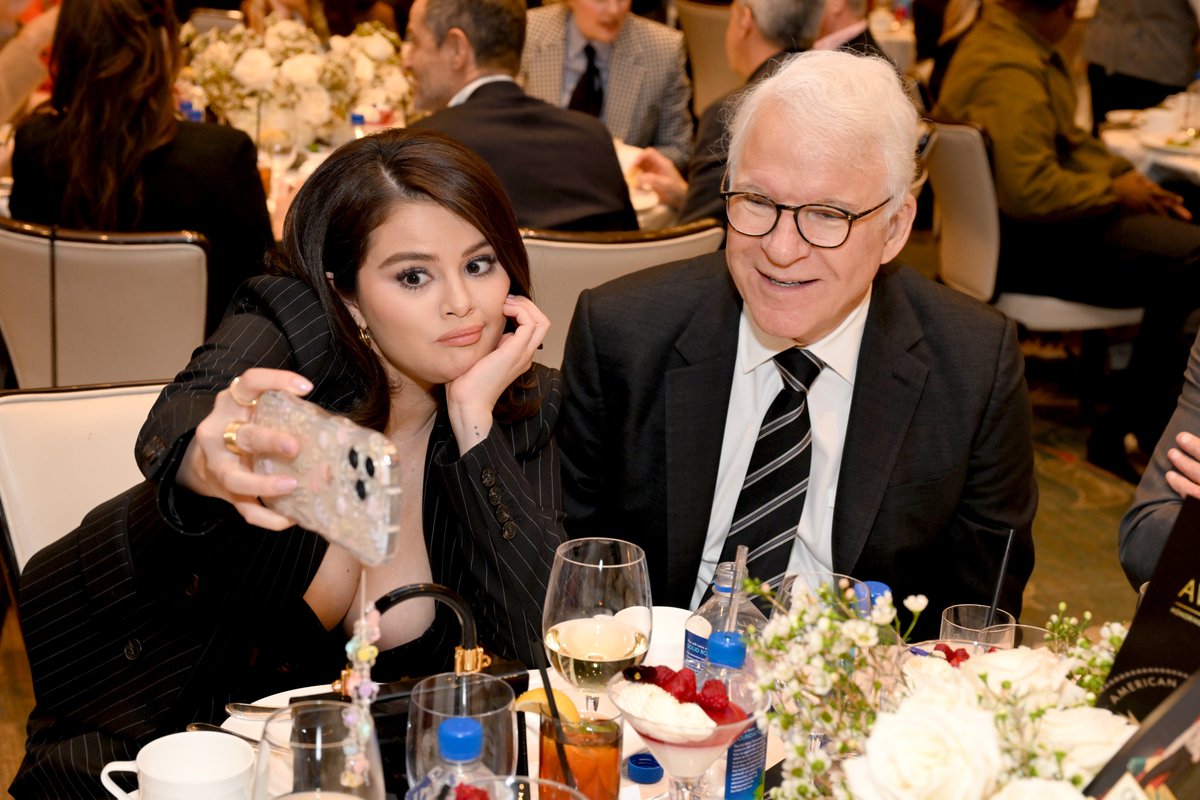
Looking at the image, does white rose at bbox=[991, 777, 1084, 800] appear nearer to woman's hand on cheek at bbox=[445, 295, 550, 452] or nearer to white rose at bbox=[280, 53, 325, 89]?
woman's hand on cheek at bbox=[445, 295, 550, 452]

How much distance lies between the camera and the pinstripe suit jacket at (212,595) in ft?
5.98

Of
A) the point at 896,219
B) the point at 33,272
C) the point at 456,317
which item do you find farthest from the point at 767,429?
the point at 33,272

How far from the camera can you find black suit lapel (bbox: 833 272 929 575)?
7.47 ft

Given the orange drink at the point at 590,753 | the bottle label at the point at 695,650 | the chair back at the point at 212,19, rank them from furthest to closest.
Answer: the chair back at the point at 212,19 < the bottle label at the point at 695,650 < the orange drink at the point at 590,753

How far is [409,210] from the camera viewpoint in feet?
6.47

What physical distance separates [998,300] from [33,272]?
341 cm

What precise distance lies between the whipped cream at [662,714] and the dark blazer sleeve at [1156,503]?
1.17 metres

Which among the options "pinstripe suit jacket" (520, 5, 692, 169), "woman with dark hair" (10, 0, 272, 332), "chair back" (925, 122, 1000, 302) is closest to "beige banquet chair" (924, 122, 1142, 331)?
"chair back" (925, 122, 1000, 302)

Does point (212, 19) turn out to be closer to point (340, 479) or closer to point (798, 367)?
point (798, 367)

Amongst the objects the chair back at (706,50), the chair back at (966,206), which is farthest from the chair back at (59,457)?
the chair back at (706,50)

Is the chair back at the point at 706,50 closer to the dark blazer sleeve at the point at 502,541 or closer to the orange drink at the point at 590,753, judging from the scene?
the dark blazer sleeve at the point at 502,541

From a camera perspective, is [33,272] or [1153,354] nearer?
[33,272]

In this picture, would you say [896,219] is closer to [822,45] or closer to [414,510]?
[414,510]

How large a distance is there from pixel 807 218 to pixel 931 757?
1.24 meters
